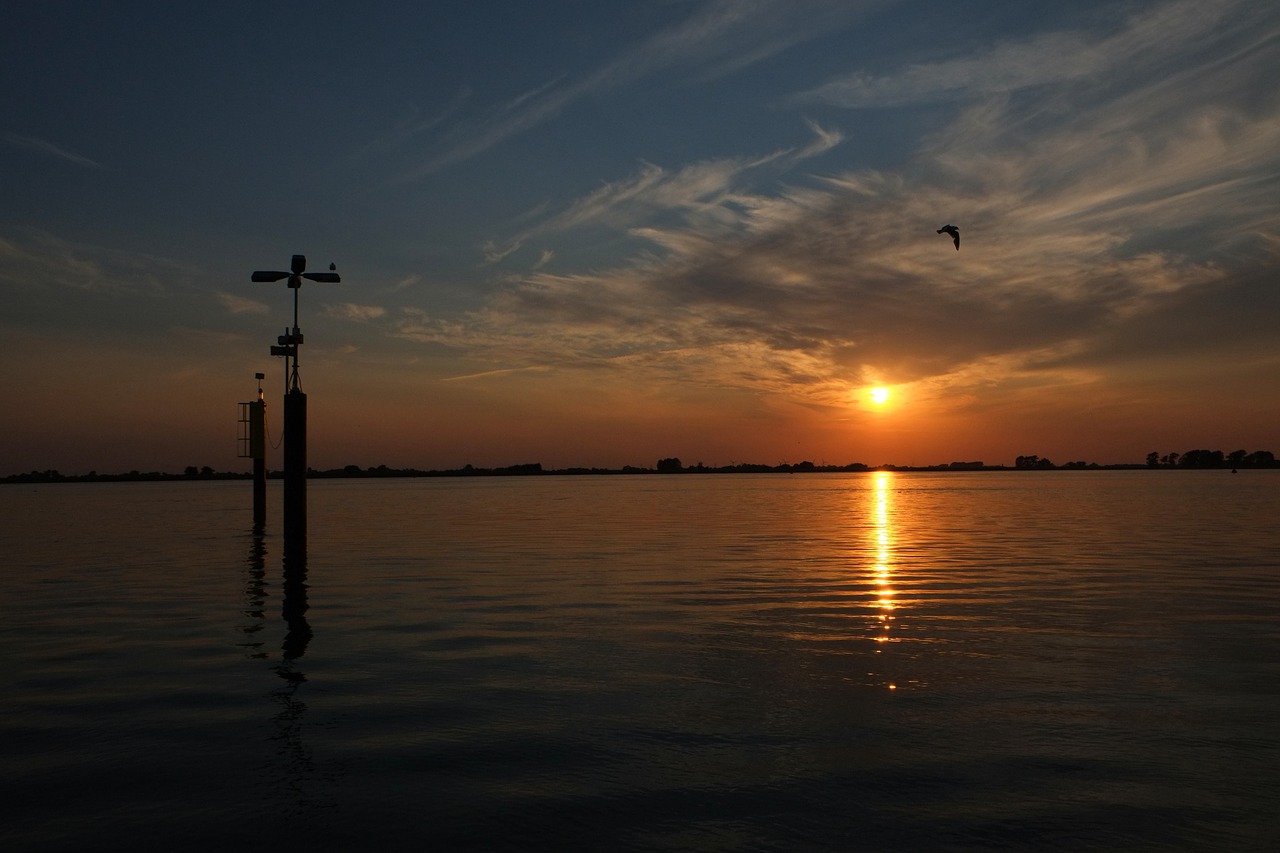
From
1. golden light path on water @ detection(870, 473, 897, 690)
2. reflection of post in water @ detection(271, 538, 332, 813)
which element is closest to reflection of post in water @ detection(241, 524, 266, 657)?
reflection of post in water @ detection(271, 538, 332, 813)

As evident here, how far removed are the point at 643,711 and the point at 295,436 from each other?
21322 millimetres

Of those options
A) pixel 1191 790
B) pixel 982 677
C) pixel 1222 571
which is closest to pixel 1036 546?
pixel 1222 571

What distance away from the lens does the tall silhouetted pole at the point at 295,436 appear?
96.9 feet

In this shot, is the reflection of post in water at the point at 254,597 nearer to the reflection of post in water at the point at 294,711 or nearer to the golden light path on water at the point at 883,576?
the reflection of post in water at the point at 294,711

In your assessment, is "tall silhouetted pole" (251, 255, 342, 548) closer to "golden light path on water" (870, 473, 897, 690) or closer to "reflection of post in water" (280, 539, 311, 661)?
"reflection of post in water" (280, 539, 311, 661)

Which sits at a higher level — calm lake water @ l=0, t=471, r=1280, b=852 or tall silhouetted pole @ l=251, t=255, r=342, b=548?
tall silhouetted pole @ l=251, t=255, r=342, b=548

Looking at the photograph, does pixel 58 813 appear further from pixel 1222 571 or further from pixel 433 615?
pixel 1222 571

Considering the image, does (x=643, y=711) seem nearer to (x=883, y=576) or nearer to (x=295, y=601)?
(x=295, y=601)

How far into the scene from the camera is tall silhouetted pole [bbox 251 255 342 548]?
2955cm

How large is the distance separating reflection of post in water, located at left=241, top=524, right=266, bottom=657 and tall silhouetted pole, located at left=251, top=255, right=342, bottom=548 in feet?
4.97

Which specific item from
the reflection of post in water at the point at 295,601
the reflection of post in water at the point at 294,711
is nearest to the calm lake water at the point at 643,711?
the reflection of post in water at the point at 294,711

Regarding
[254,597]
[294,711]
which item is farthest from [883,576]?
[294,711]

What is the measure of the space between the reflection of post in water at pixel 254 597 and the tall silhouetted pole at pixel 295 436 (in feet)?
4.97

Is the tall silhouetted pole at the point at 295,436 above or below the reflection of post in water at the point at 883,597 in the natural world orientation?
above
